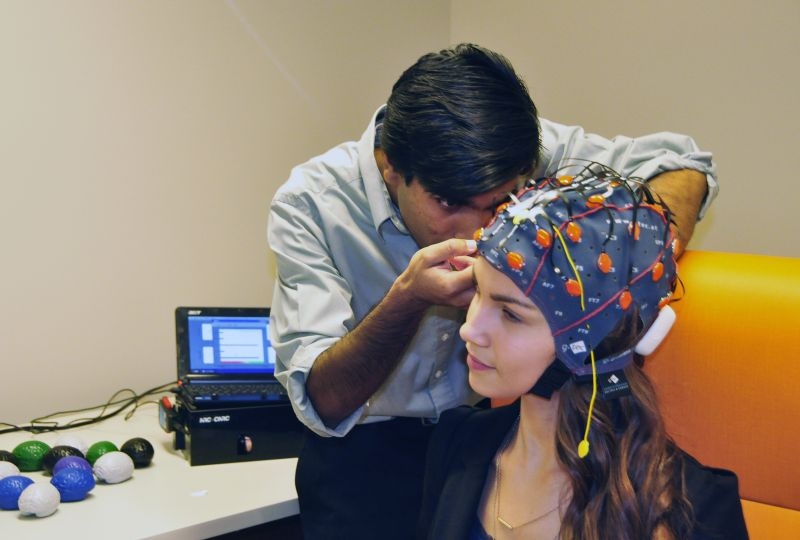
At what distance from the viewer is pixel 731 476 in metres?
1.28

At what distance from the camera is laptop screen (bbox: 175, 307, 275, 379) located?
84.3 inches

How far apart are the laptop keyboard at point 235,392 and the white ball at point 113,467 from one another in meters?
0.22

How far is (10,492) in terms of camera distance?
1.72m

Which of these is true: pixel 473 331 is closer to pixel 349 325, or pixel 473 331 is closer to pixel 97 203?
pixel 349 325

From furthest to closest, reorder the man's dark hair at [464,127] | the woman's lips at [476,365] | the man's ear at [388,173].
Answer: the man's ear at [388,173], the man's dark hair at [464,127], the woman's lips at [476,365]

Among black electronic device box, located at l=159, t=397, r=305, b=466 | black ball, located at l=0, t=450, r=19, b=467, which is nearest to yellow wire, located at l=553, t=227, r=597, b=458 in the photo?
black electronic device box, located at l=159, t=397, r=305, b=466

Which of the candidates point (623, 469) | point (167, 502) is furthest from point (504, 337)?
point (167, 502)

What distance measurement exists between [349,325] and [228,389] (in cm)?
52

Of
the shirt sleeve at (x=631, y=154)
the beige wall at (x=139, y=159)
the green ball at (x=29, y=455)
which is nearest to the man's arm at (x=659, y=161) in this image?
the shirt sleeve at (x=631, y=154)

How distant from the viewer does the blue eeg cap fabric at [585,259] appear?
3.91ft

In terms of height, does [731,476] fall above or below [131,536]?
above

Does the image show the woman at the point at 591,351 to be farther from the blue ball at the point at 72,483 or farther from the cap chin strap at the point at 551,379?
the blue ball at the point at 72,483

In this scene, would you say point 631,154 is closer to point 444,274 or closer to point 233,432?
point 444,274

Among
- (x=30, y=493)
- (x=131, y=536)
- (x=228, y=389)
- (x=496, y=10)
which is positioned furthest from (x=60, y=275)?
(x=496, y=10)
